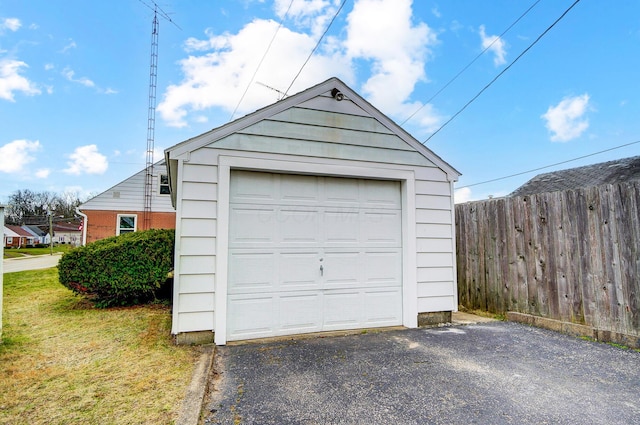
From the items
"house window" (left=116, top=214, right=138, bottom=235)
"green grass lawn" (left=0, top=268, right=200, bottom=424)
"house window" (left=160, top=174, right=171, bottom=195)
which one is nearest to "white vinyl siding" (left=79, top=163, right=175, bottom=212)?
"house window" (left=160, top=174, right=171, bottom=195)

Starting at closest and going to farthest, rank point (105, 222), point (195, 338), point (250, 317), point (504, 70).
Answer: point (195, 338), point (250, 317), point (504, 70), point (105, 222)

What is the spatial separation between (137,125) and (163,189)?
12.2ft

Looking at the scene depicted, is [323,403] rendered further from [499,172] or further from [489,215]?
[499,172]

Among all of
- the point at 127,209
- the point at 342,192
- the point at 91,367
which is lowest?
the point at 91,367

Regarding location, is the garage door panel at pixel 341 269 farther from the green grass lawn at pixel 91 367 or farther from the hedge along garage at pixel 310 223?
the green grass lawn at pixel 91 367

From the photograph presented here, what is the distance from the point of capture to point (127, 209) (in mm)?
15609

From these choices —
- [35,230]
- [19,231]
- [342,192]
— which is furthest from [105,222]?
[35,230]

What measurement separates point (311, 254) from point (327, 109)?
2002 millimetres

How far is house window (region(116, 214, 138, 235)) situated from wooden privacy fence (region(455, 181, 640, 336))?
49.2 feet

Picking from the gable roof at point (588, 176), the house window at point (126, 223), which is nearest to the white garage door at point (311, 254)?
the gable roof at point (588, 176)

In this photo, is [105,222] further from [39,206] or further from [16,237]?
[39,206]

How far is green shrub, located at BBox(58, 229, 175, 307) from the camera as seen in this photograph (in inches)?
222

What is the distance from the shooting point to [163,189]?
16109 millimetres

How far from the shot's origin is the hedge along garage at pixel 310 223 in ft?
12.9
